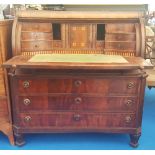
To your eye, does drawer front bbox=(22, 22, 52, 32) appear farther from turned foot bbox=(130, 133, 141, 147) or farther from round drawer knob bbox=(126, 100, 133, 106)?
turned foot bbox=(130, 133, 141, 147)

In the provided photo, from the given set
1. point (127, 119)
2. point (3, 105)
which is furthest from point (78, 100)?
point (3, 105)

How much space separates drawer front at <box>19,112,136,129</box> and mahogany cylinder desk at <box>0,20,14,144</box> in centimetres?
15

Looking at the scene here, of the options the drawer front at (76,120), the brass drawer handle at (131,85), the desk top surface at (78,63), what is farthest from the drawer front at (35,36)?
the brass drawer handle at (131,85)

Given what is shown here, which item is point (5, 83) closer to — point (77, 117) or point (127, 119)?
point (77, 117)

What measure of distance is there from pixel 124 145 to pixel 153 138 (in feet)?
1.09

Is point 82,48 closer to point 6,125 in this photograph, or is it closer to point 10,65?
point 10,65

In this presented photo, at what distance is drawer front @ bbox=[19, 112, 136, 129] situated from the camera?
183 centimetres

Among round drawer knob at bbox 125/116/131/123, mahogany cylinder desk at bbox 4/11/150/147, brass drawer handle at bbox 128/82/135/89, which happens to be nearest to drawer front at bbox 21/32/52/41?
mahogany cylinder desk at bbox 4/11/150/147

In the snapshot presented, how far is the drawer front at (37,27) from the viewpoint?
75.3 inches

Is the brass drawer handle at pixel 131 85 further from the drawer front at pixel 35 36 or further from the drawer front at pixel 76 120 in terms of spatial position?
the drawer front at pixel 35 36

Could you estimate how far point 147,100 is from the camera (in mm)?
2908

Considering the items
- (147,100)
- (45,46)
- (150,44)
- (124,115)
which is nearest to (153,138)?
(124,115)

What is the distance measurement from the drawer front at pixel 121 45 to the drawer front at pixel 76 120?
2.02ft

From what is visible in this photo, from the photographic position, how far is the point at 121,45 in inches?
76.0
